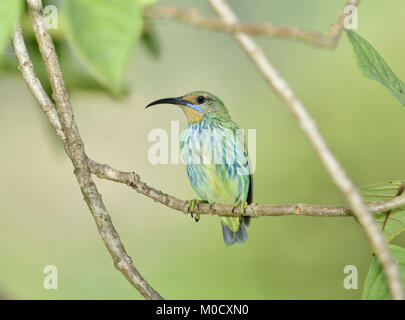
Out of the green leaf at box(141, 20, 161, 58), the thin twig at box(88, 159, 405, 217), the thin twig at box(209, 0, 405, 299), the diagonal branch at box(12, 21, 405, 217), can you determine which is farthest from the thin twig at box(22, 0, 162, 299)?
the thin twig at box(209, 0, 405, 299)

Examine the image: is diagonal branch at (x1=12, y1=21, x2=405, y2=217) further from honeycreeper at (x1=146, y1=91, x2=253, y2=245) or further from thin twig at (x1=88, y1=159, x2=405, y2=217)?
honeycreeper at (x1=146, y1=91, x2=253, y2=245)

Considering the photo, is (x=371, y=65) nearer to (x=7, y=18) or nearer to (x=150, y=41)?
(x=150, y=41)

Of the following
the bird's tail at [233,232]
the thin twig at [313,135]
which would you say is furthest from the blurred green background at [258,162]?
the thin twig at [313,135]

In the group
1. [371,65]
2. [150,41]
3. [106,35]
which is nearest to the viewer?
[106,35]

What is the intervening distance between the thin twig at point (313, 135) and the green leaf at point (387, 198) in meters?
0.89

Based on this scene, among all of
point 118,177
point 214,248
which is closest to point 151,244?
point 214,248

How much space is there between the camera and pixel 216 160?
2.41 metres

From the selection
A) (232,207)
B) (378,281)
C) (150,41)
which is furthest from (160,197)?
(378,281)

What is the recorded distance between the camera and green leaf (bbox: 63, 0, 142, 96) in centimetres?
42

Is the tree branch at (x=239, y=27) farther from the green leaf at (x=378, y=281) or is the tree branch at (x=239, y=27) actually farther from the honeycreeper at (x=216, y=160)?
the honeycreeper at (x=216, y=160)

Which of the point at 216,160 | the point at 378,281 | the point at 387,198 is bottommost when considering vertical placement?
the point at 378,281

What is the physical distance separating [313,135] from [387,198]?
0.94 metres

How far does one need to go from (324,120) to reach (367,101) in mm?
333

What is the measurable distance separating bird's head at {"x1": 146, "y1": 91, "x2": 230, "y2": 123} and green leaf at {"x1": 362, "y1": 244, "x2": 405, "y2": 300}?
4.92 ft
